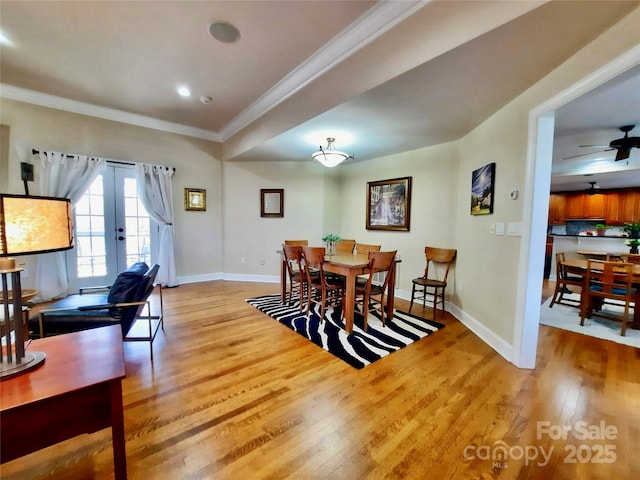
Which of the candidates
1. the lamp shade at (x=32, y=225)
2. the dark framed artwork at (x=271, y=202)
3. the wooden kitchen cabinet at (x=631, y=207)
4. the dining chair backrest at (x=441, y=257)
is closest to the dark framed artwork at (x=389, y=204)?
the dining chair backrest at (x=441, y=257)

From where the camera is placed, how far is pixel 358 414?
165 cm

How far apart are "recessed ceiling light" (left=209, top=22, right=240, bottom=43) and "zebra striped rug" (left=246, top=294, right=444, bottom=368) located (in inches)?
117

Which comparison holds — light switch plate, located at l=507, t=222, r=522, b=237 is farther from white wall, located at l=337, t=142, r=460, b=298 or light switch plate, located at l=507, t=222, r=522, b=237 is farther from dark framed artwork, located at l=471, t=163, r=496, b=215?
white wall, located at l=337, t=142, r=460, b=298

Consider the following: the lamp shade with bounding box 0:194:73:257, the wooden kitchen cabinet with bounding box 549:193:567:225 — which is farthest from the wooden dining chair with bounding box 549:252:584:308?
the lamp shade with bounding box 0:194:73:257

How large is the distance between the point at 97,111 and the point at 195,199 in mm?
1850

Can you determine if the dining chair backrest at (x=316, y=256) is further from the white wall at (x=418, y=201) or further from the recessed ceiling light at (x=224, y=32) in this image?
the recessed ceiling light at (x=224, y=32)

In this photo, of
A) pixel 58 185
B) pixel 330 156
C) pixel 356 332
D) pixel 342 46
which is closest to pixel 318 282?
pixel 356 332

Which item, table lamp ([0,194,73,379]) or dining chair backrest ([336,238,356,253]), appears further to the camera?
dining chair backrest ([336,238,356,253])

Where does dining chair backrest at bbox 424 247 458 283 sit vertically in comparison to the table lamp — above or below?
below

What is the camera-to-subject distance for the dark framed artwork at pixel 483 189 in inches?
107

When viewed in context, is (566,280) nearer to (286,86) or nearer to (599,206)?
(599,206)

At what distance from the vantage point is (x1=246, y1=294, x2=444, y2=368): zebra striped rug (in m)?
2.42

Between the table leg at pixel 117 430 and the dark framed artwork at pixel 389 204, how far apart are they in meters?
3.97

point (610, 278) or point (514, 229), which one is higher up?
point (514, 229)
